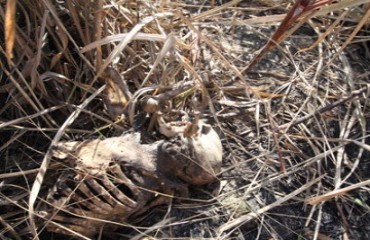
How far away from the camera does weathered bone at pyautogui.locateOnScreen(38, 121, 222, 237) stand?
4.74 feet

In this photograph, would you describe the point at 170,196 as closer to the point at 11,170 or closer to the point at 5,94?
the point at 11,170

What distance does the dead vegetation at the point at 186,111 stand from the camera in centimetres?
151

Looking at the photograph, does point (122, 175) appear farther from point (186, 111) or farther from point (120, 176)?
point (186, 111)

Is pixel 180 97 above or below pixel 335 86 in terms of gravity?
above

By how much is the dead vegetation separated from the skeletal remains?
1.3 inches

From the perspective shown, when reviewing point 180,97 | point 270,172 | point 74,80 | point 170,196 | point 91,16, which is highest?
point 91,16

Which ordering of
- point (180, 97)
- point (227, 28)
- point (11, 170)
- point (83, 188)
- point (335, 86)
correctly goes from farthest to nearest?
point (227, 28) < point (335, 86) < point (180, 97) < point (11, 170) < point (83, 188)

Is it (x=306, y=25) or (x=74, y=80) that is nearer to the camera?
(x=74, y=80)

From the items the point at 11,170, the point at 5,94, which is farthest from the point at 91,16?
the point at 11,170

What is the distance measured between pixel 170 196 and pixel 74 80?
1.30 ft

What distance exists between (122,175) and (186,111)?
287 mm

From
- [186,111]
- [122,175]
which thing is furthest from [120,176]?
[186,111]

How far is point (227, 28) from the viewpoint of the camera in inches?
76.1

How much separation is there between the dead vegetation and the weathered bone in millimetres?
33
